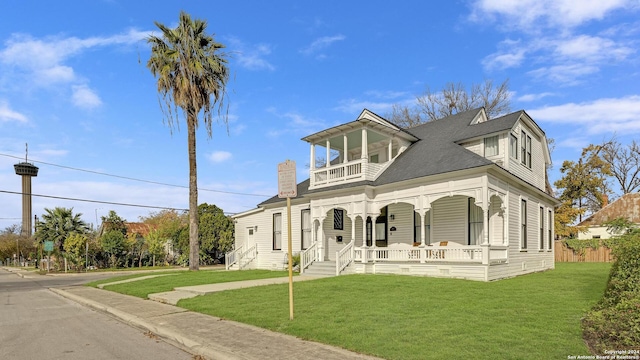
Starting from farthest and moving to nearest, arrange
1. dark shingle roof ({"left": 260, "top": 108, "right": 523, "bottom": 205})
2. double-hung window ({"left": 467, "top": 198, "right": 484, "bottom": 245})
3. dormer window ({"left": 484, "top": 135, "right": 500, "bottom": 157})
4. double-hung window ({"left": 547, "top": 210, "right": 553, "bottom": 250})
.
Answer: double-hung window ({"left": 547, "top": 210, "right": 553, "bottom": 250}), dormer window ({"left": 484, "top": 135, "right": 500, "bottom": 157}), double-hung window ({"left": 467, "top": 198, "right": 484, "bottom": 245}), dark shingle roof ({"left": 260, "top": 108, "right": 523, "bottom": 205})

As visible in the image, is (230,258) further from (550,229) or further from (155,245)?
(155,245)

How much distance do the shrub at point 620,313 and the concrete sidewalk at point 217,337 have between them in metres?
3.55

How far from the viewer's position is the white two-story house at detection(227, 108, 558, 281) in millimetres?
16609

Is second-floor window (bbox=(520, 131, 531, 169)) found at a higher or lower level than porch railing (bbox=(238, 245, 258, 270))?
higher

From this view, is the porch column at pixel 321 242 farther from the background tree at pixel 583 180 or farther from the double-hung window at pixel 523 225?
the background tree at pixel 583 180

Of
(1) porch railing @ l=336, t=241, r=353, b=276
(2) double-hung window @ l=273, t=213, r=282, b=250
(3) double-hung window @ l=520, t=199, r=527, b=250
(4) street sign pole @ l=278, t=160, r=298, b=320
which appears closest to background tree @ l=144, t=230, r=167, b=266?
(2) double-hung window @ l=273, t=213, r=282, b=250

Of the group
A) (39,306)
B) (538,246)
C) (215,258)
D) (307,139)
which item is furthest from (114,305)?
(215,258)

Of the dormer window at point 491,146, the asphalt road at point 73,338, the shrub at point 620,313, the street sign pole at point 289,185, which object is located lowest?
the asphalt road at point 73,338

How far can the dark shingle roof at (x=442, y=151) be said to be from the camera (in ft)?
56.4

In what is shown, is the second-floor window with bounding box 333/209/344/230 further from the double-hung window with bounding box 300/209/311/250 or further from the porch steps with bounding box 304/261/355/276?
the porch steps with bounding box 304/261/355/276

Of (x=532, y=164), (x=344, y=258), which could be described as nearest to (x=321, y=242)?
(x=344, y=258)

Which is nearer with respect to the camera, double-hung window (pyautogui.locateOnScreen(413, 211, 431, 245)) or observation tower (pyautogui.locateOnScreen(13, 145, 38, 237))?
double-hung window (pyautogui.locateOnScreen(413, 211, 431, 245))

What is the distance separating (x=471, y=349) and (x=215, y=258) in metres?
40.7

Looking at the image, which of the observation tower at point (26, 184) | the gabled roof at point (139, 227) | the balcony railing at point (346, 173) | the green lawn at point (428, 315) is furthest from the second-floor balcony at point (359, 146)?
the observation tower at point (26, 184)
